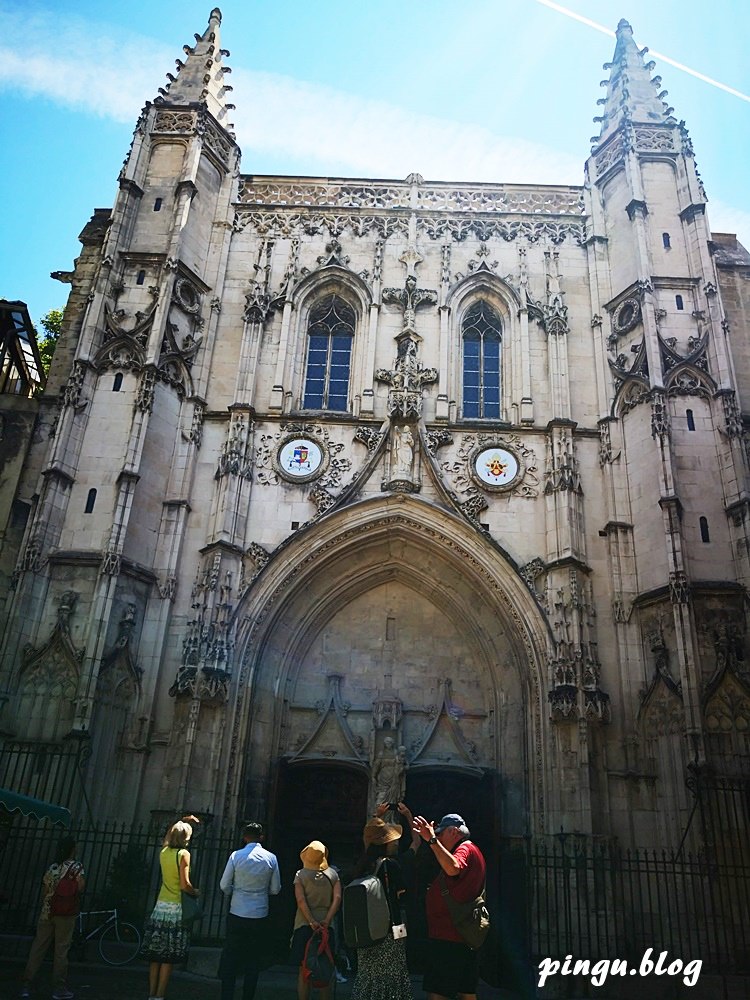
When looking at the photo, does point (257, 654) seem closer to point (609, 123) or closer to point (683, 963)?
point (683, 963)

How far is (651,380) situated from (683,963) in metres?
9.93

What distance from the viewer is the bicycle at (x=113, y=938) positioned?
34.3 ft

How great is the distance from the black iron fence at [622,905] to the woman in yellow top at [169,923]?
5.77 m

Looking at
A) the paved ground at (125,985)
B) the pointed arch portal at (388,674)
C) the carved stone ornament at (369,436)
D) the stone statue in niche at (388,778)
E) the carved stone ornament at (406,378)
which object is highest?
the carved stone ornament at (406,378)

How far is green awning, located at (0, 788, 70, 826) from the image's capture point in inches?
368

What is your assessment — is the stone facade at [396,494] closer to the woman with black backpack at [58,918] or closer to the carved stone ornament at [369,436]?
the carved stone ornament at [369,436]

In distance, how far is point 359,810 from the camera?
47.2ft

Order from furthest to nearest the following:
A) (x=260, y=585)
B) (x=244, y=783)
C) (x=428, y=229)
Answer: (x=428, y=229)
(x=260, y=585)
(x=244, y=783)

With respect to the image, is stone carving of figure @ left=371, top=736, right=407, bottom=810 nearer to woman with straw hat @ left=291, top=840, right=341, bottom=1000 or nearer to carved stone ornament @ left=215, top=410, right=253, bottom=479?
carved stone ornament @ left=215, top=410, right=253, bottom=479

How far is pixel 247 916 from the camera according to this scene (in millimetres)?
6852

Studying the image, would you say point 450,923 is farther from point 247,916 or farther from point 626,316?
point 626,316

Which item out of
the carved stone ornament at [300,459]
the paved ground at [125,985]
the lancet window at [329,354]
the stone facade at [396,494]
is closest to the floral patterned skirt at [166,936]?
the paved ground at [125,985]

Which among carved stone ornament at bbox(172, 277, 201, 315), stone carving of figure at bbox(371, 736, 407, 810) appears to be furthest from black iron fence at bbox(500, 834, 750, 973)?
carved stone ornament at bbox(172, 277, 201, 315)

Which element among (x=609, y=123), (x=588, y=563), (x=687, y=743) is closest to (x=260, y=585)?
(x=588, y=563)
